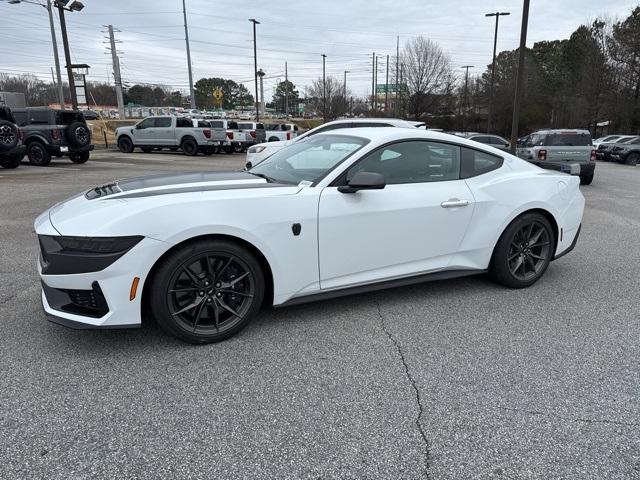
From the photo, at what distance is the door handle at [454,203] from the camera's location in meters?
3.98

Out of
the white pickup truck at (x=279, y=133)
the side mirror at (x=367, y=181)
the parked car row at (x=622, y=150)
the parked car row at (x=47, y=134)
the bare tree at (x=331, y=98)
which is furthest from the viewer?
the bare tree at (x=331, y=98)

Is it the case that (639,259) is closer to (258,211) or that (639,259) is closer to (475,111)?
(258,211)

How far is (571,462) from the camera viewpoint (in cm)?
224

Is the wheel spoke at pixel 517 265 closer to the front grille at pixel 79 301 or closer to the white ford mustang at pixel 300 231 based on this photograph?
the white ford mustang at pixel 300 231

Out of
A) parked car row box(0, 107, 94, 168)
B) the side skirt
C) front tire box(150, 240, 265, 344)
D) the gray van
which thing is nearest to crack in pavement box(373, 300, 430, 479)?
the side skirt

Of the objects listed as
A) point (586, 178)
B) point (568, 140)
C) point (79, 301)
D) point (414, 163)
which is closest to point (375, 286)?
point (414, 163)

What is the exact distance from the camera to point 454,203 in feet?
13.2

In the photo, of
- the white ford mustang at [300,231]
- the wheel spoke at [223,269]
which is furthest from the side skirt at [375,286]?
the wheel spoke at [223,269]

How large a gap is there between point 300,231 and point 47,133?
16.4 metres

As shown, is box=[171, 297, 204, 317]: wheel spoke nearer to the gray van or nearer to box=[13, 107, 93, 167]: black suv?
the gray van

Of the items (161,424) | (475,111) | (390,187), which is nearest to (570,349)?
(390,187)

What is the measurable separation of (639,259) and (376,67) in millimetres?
74481

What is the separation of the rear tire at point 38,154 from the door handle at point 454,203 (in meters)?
16.7

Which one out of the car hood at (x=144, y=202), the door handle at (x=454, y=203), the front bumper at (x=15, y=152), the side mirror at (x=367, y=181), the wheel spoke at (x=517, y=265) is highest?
the side mirror at (x=367, y=181)
